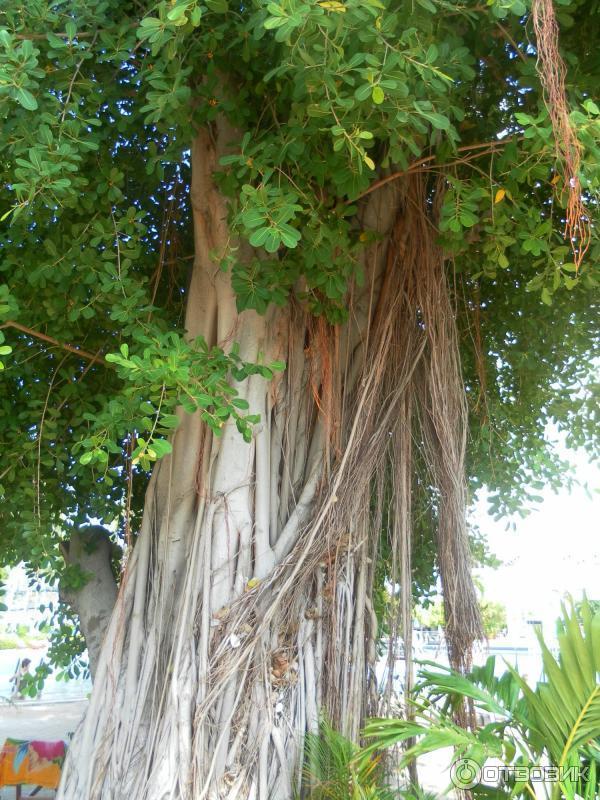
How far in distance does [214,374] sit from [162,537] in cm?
81

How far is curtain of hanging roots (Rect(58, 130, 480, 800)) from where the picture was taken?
2.23m

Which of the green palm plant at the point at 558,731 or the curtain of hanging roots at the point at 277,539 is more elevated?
the curtain of hanging roots at the point at 277,539

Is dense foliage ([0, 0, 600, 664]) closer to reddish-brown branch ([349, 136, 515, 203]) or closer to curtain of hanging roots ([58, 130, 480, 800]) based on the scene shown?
reddish-brown branch ([349, 136, 515, 203])

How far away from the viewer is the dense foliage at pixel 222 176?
5.95ft

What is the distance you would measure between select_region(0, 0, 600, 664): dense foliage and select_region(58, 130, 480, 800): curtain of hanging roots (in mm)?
206

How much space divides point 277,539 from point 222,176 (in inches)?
46.3

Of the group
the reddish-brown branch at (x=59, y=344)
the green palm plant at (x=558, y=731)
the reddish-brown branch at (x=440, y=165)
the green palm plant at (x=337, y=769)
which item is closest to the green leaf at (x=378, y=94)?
the reddish-brown branch at (x=440, y=165)

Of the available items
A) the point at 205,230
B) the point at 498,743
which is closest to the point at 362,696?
the point at 498,743

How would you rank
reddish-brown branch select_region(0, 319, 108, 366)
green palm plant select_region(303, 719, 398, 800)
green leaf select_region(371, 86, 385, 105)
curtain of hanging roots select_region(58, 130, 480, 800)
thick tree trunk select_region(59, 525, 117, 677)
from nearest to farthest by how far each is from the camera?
1. green leaf select_region(371, 86, 385, 105)
2. green palm plant select_region(303, 719, 398, 800)
3. curtain of hanging roots select_region(58, 130, 480, 800)
4. reddish-brown branch select_region(0, 319, 108, 366)
5. thick tree trunk select_region(59, 525, 117, 677)

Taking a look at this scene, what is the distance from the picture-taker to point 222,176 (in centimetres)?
236

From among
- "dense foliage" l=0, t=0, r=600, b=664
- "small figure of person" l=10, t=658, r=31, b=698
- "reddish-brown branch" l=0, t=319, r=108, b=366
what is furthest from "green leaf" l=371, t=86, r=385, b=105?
"small figure of person" l=10, t=658, r=31, b=698

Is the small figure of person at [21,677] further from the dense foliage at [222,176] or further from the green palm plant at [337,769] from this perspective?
the green palm plant at [337,769]

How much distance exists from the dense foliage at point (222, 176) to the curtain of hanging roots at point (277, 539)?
206mm

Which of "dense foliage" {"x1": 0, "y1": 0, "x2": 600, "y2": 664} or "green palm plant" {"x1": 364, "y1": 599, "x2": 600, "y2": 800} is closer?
"green palm plant" {"x1": 364, "y1": 599, "x2": 600, "y2": 800}
